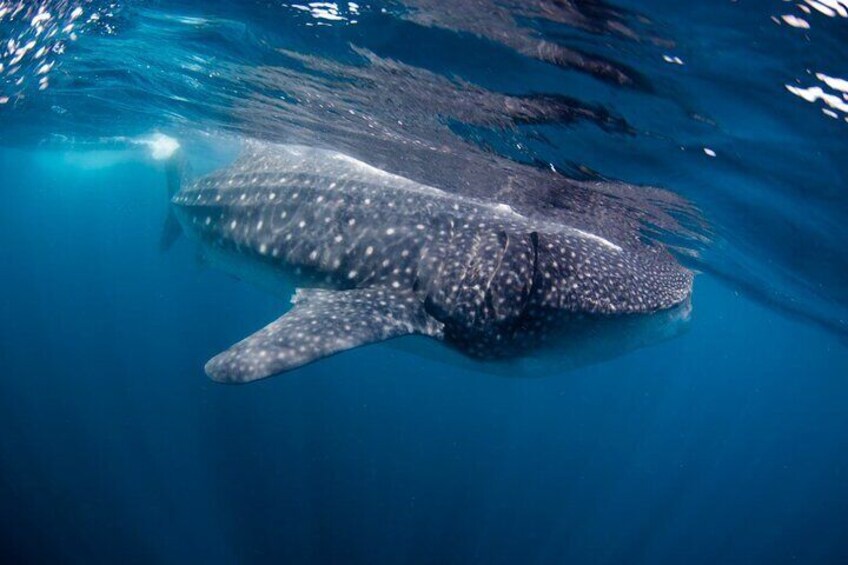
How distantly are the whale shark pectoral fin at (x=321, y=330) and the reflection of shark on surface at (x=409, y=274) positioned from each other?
14 mm

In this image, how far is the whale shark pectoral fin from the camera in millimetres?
4992

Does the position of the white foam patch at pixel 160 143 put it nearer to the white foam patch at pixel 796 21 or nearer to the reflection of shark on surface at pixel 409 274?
the reflection of shark on surface at pixel 409 274

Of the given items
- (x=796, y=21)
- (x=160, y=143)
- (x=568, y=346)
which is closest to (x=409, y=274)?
(x=568, y=346)

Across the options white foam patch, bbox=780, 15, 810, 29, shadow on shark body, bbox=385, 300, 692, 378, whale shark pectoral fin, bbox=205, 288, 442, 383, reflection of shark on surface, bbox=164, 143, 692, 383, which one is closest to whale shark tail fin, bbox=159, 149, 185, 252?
reflection of shark on surface, bbox=164, 143, 692, 383

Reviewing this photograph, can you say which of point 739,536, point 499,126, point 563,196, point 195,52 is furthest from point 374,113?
point 739,536

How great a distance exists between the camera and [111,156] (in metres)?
36.8

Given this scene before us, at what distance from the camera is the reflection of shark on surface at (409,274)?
582 centimetres

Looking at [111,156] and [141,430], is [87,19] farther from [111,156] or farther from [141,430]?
[111,156]

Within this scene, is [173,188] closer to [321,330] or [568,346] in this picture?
[321,330]

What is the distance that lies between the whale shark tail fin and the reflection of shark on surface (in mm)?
5554

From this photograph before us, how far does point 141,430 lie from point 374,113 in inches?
749

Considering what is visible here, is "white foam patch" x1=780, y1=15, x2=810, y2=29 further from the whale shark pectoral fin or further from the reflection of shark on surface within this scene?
the whale shark pectoral fin

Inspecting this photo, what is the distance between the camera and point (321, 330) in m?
5.62

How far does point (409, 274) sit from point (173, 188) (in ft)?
32.7
